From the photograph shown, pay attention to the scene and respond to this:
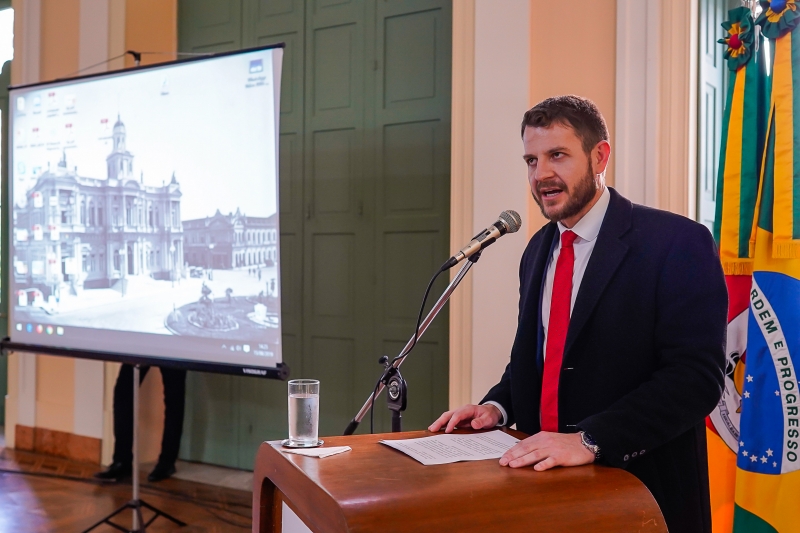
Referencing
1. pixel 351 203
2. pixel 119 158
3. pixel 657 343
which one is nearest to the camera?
pixel 657 343

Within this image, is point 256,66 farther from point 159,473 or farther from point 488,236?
point 159,473

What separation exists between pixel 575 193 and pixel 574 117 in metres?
0.18

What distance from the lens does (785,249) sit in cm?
243

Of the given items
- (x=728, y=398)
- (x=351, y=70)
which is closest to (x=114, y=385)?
(x=351, y=70)

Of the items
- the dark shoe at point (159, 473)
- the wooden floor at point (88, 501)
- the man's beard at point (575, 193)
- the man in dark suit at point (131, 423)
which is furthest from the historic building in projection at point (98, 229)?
the man's beard at point (575, 193)

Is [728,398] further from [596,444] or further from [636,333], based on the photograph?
[596,444]

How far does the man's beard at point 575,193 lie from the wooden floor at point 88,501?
8.98 ft

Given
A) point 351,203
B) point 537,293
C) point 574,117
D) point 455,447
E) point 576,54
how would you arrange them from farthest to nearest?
point 351,203
point 576,54
point 537,293
point 574,117
point 455,447

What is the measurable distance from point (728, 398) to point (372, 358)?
83.8 inches

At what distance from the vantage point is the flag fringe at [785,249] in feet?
7.91

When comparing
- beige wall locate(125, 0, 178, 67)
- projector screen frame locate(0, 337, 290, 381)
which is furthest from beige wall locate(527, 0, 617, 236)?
beige wall locate(125, 0, 178, 67)

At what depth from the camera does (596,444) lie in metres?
1.38

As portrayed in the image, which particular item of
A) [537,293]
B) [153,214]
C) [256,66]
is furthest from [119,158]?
[537,293]

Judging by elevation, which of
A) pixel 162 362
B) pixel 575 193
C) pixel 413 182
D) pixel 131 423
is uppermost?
pixel 413 182
